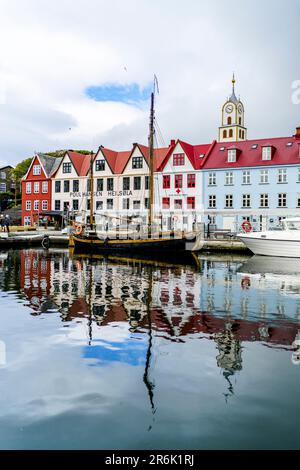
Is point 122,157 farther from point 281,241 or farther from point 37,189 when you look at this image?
point 281,241

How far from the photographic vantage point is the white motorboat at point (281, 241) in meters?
37.0

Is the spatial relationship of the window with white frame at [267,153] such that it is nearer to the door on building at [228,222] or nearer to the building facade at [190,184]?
the building facade at [190,184]

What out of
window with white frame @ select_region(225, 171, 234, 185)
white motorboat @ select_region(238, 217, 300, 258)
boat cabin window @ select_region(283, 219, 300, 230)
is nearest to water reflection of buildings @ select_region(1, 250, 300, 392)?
white motorboat @ select_region(238, 217, 300, 258)

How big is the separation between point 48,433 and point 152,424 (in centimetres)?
165

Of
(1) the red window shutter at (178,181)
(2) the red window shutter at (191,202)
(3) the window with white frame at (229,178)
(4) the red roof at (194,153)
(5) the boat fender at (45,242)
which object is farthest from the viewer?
(1) the red window shutter at (178,181)

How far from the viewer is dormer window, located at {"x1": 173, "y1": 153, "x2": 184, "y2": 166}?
58.6 m

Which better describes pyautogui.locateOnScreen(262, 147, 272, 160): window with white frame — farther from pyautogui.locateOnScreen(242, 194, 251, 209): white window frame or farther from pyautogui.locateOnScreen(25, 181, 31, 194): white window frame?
pyautogui.locateOnScreen(25, 181, 31, 194): white window frame

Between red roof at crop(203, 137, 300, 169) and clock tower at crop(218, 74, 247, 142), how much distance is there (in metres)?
42.0

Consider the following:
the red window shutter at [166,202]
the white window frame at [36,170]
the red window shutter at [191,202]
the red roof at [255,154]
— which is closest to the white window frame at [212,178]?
the red roof at [255,154]

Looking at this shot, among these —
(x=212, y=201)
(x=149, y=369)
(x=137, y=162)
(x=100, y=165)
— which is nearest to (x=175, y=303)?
(x=149, y=369)

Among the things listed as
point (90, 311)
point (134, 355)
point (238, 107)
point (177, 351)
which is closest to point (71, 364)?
point (134, 355)

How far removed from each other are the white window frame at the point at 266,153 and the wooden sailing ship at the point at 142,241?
1775 centimetres

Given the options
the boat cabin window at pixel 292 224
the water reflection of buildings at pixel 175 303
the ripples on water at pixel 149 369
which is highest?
the boat cabin window at pixel 292 224

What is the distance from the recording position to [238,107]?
3984 inches
